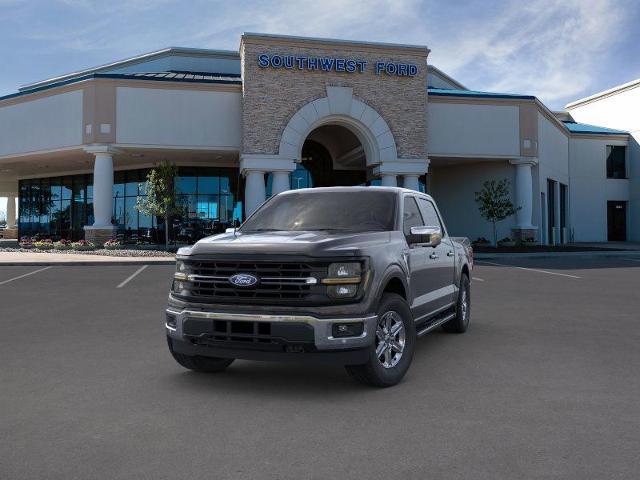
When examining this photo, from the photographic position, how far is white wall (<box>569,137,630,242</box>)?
137 ft

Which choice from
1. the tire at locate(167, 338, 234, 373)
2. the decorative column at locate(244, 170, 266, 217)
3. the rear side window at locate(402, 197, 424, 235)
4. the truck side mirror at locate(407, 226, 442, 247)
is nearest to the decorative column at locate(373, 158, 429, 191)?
the decorative column at locate(244, 170, 266, 217)

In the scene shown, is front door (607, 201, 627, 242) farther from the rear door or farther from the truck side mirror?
the truck side mirror

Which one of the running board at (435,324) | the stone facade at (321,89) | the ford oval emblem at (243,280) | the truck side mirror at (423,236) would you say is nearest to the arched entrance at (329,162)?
the stone facade at (321,89)

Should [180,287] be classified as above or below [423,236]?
below

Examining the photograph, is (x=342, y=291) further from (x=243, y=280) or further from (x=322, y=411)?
(x=322, y=411)

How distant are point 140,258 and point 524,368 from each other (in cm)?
1950

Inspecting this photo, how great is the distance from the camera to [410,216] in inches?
267

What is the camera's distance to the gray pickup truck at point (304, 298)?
197 inches

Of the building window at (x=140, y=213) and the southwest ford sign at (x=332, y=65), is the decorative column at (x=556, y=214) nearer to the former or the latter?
the southwest ford sign at (x=332, y=65)

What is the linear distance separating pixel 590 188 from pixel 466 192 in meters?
12.6

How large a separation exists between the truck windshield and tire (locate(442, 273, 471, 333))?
234 cm

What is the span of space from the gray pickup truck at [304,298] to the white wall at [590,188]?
1549 inches

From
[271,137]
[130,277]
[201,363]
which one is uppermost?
[271,137]

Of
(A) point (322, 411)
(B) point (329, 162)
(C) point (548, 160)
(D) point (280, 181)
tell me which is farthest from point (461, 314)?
(C) point (548, 160)
